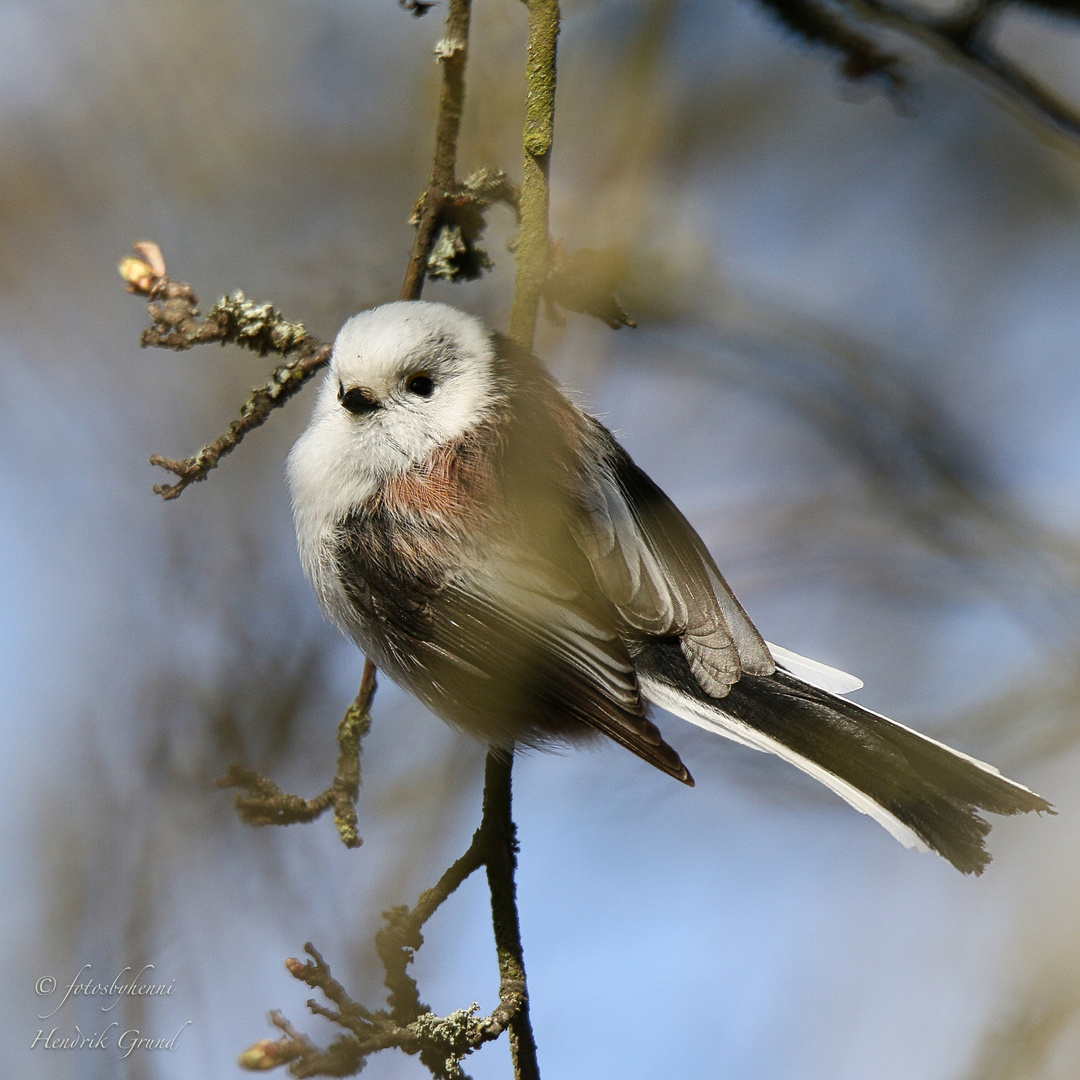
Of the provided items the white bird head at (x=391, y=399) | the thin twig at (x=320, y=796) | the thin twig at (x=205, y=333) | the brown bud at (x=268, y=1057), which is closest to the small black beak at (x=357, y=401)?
the white bird head at (x=391, y=399)

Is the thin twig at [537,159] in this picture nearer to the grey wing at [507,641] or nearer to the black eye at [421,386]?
the black eye at [421,386]

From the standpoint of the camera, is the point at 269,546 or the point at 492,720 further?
the point at 269,546

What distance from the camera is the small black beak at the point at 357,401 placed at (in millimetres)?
1684

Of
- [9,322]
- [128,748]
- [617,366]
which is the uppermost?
[9,322]

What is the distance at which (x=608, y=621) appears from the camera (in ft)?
5.29

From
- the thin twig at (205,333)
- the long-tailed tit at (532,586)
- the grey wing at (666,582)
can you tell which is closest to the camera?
the thin twig at (205,333)

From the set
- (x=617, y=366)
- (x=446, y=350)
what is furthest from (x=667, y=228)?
(x=446, y=350)

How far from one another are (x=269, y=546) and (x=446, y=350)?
66 centimetres

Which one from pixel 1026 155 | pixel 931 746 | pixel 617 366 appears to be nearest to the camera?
pixel 931 746

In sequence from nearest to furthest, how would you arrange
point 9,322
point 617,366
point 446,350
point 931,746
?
point 931,746 → point 446,350 → point 617,366 → point 9,322

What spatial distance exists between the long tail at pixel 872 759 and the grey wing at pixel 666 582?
0.04 meters

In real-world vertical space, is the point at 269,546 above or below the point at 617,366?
below

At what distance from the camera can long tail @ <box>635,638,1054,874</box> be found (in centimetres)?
144

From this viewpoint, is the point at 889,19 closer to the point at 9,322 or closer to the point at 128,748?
the point at 128,748
